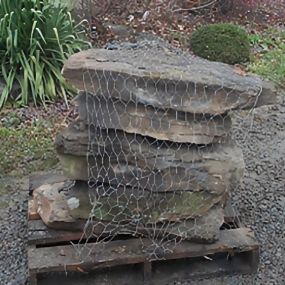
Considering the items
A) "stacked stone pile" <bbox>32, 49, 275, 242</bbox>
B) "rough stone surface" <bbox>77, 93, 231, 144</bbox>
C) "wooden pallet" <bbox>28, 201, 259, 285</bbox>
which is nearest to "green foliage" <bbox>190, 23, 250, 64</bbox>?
"stacked stone pile" <bbox>32, 49, 275, 242</bbox>

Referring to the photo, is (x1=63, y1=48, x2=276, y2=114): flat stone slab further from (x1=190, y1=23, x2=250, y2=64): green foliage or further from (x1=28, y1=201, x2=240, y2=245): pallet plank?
(x1=190, y1=23, x2=250, y2=64): green foliage

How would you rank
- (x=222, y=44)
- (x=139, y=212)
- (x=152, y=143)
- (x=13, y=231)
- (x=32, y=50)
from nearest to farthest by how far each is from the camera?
(x=152, y=143), (x=139, y=212), (x=13, y=231), (x=32, y=50), (x=222, y=44)

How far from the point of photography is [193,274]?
10.1 feet

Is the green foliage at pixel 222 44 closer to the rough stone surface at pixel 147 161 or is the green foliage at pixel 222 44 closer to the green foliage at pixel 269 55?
the green foliage at pixel 269 55

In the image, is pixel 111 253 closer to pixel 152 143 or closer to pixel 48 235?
pixel 48 235

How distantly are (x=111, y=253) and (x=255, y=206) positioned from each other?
1062 millimetres

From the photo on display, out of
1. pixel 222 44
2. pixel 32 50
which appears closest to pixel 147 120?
pixel 32 50

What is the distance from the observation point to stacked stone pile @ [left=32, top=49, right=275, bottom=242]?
110 inches

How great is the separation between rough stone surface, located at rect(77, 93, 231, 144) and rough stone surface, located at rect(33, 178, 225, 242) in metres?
0.30

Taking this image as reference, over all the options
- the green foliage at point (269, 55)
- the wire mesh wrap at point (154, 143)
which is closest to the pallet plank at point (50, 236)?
the wire mesh wrap at point (154, 143)

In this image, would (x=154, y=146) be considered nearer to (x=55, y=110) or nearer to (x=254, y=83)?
(x=254, y=83)

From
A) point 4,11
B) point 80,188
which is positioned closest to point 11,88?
point 4,11

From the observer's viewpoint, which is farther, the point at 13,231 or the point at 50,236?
Answer: the point at 13,231

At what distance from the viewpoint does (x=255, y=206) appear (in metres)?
3.68
